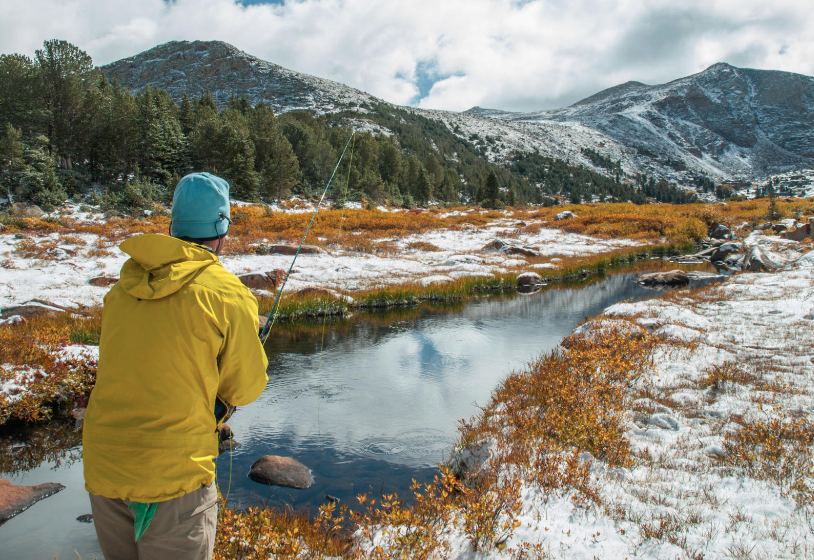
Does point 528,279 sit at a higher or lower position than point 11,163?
lower

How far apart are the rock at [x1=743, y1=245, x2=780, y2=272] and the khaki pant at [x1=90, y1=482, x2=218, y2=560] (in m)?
26.9

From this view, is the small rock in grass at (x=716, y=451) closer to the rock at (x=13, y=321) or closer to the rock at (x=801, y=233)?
the rock at (x=13, y=321)

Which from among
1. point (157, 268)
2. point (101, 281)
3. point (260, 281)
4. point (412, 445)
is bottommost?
point (412, 445)

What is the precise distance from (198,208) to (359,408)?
7029mm

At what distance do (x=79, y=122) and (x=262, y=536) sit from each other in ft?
187

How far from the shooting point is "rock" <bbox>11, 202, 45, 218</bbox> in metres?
29.2

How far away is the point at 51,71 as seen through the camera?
43.9 m

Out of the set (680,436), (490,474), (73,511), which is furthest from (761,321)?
(73,511)

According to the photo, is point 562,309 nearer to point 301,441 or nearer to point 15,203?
point 301,441

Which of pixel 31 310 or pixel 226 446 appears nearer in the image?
pixel 226 446

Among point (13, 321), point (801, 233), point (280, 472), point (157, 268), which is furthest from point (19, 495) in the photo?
point (801, 233)

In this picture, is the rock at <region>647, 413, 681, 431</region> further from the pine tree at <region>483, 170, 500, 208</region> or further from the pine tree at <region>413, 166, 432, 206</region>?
the pine tree at <region>483, 170, 500, 208</region>

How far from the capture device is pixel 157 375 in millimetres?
2127

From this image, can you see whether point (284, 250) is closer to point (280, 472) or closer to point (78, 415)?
point (78, 415)
